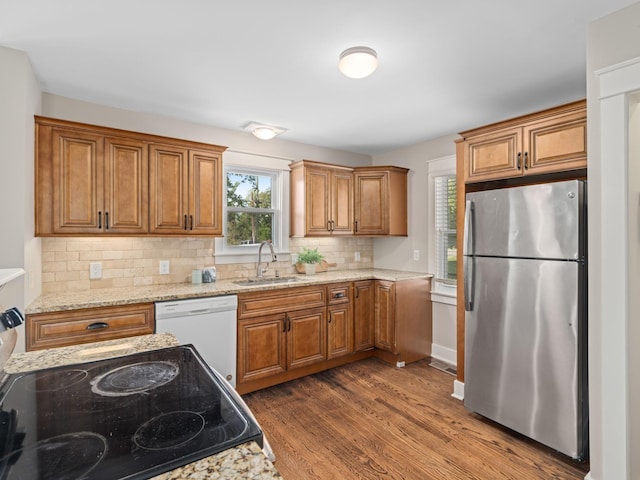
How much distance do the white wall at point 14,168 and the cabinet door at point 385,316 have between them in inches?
119

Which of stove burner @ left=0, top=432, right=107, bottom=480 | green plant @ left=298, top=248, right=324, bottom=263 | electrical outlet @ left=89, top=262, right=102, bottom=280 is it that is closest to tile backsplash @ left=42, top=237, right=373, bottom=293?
electrical outlet @ left=89, top=262, right=102, bottom=280

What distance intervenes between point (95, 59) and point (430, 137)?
3.23 meters

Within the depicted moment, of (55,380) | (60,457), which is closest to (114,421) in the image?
(60,457)

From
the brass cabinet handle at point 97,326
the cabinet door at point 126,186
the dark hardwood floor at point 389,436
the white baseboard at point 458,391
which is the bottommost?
the dark hardwood floor at point 389,436

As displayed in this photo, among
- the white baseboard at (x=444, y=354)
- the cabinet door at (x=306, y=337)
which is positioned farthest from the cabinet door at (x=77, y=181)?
the white baseboard at (x=444, y=354)

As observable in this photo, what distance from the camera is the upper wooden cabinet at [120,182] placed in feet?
8.36

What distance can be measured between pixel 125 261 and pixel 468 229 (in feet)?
9.53

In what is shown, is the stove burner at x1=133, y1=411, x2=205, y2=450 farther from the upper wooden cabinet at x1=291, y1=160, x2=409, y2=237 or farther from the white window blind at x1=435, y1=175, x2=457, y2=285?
the white window blind at x1=435, y1=175, x2=457, y2=285

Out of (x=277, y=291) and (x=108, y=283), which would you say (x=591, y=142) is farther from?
(x=108, y=283)

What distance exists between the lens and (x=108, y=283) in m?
3.05

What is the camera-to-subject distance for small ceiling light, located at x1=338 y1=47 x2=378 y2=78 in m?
2.11

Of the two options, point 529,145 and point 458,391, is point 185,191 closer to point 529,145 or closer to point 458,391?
point 529,145

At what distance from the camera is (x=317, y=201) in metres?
4.05

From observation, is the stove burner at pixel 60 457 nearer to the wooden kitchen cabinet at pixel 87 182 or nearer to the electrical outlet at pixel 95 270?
the wooden kitchen cabinet at pixel 87 182
